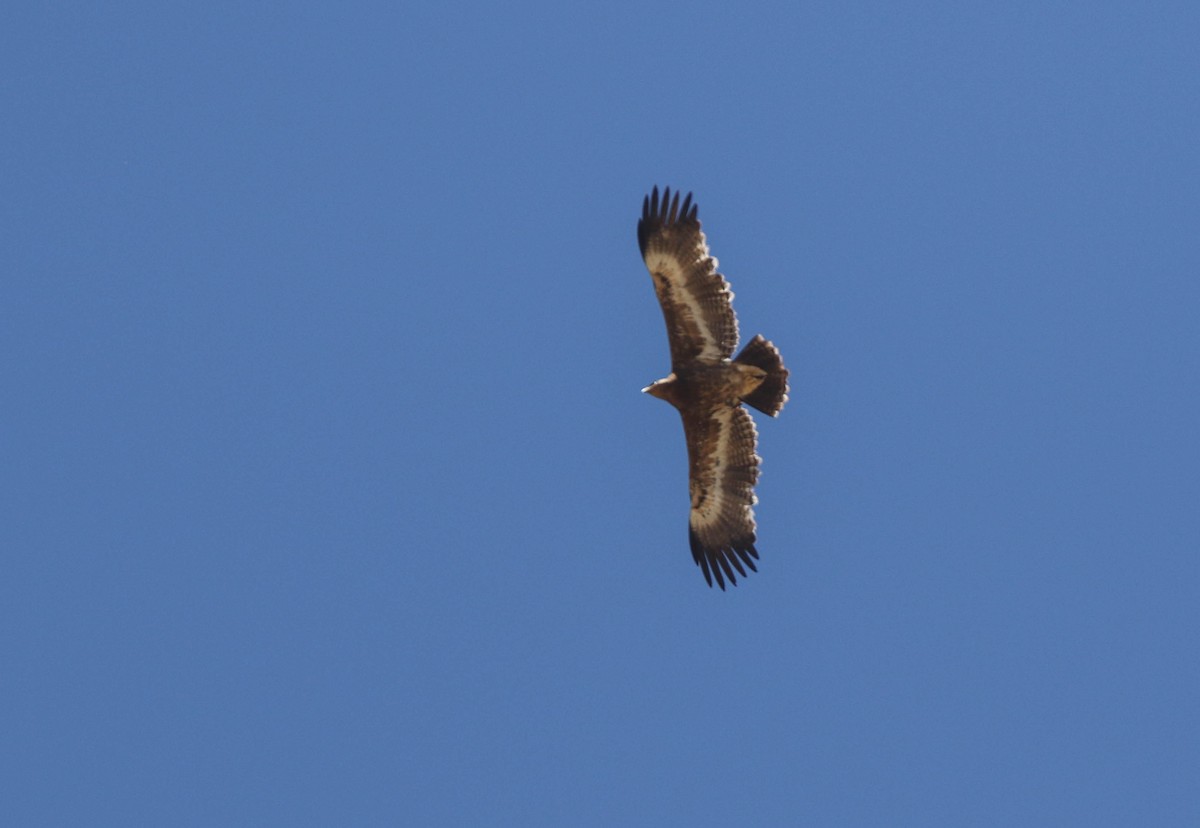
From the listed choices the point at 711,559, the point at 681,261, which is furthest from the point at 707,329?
the point at 711,559

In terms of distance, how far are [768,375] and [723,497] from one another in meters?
1.54

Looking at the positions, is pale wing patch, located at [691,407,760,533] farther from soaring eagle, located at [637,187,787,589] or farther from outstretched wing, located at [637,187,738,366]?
outstretched wing, located at [637,187,738,366]

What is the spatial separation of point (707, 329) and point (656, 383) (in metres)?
0.76

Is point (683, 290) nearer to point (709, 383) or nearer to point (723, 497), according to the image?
point (709, 383)

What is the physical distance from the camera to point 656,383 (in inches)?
782

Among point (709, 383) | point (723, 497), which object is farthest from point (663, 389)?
point (723, 497)

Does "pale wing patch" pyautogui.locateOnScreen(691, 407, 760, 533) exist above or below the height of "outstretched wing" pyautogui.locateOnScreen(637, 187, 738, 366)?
below

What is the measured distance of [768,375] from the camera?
19.8 meters

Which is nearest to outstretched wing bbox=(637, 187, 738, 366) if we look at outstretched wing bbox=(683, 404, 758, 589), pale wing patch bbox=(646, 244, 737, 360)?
pale wing patch bbox=(646, 244, 737, 360)

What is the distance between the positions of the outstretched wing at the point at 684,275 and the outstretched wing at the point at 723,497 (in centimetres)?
119

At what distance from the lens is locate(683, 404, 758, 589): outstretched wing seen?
66.8 ft

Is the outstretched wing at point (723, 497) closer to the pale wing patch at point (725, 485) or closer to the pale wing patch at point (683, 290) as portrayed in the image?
the pale wing patch at point (725, 485)

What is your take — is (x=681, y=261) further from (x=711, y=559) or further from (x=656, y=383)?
(x=711, y=559)

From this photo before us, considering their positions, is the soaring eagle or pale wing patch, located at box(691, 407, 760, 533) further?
pale wing patch, located at box(691, 407, 760, 533)
